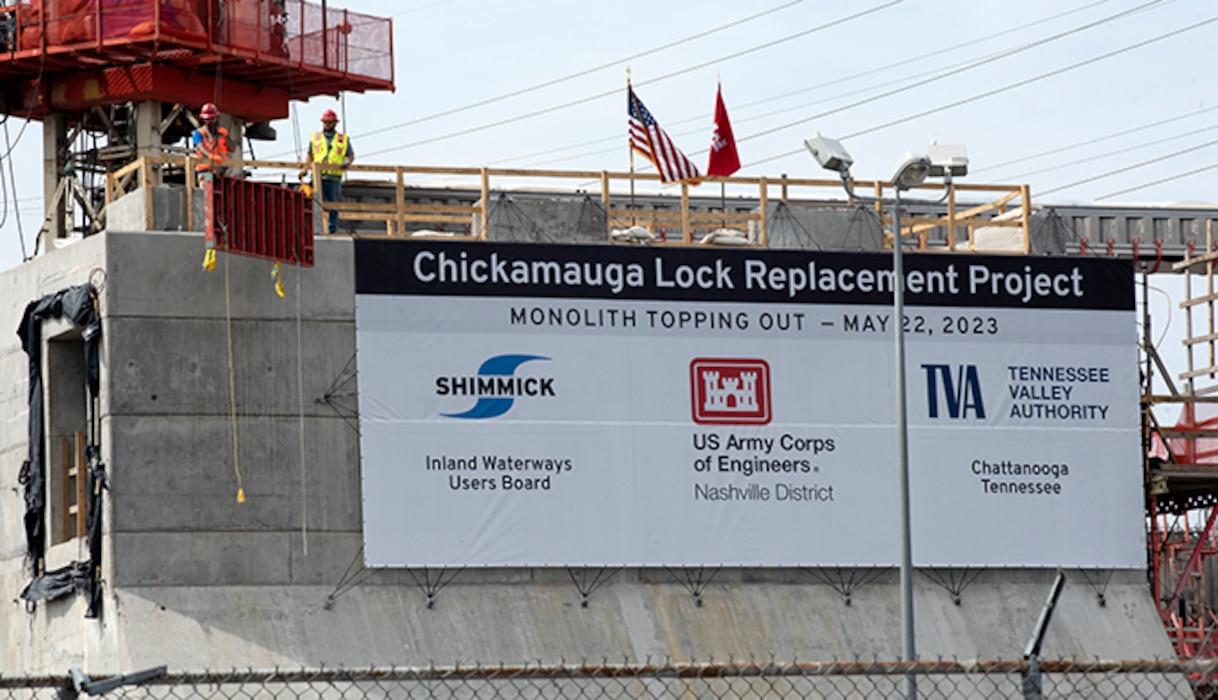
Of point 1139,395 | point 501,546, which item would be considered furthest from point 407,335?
point 1139,395

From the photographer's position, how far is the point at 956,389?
28750 mm

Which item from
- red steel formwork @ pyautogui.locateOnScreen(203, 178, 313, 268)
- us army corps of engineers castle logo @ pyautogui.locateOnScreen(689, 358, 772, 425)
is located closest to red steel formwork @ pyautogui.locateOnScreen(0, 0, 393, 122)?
red steel formwork @ pyautogui.locateOnScreen(203, 178, 313, 268)

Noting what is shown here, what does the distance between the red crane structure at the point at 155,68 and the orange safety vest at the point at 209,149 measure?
7.93 m

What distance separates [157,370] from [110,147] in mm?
13586

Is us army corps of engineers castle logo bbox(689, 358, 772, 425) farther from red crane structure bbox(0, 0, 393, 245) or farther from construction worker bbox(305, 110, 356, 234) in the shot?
red crane structure bbox(0, 0, 393, 245)

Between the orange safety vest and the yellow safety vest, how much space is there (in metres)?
1.33

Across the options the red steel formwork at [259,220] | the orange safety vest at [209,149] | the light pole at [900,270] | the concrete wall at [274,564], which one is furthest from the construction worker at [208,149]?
the light pole at [900,270]

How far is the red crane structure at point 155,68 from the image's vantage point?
3594 centimetres

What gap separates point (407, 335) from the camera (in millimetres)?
26828

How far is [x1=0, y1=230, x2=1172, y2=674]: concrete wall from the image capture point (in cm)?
2531

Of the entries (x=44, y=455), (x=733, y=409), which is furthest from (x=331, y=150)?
(x=733, y=409)

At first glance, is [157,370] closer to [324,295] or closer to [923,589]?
[324,295]

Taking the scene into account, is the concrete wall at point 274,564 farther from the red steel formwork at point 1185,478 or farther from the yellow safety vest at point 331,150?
the red steel formwork at point 1185,478

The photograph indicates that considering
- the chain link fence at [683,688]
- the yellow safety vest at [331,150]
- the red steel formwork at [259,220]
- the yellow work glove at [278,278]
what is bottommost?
the chain link fence at [683,688]
